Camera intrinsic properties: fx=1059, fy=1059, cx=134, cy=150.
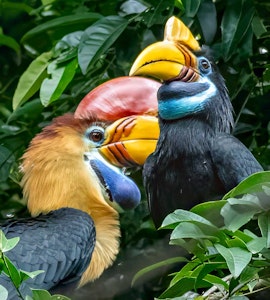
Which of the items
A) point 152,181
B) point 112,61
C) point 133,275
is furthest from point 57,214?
point 133,275

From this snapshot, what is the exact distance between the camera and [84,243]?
254 centimetres

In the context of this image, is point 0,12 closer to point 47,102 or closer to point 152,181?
point 47,102

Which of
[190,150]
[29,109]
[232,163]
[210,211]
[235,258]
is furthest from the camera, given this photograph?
[29,109]

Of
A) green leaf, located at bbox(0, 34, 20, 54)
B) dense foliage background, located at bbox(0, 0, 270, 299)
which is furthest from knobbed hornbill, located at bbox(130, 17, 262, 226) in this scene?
green leaf, located at bbox(0, 34, 20, 54)

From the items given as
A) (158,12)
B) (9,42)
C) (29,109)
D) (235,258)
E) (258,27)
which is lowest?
(29,109)

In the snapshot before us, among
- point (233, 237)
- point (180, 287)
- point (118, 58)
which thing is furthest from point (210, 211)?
point (118, 58)

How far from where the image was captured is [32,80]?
3027 mm

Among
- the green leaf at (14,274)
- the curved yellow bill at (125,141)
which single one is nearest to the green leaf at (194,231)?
the green leaf at (14,274)

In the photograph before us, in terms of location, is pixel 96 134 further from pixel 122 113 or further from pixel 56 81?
pixel 56 81

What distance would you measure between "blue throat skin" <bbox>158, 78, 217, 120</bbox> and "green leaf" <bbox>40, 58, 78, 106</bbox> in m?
0.27

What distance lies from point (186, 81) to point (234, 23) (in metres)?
0.21

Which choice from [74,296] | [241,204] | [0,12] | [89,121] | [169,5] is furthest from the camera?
[0,12]

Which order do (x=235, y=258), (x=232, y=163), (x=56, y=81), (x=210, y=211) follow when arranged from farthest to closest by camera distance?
1. (x=56, y=81)
2. (x=232, y=163)
3. (x=210, y=211)
4. (x=235, y=258)

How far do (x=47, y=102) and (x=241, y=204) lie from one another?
1253 mm
